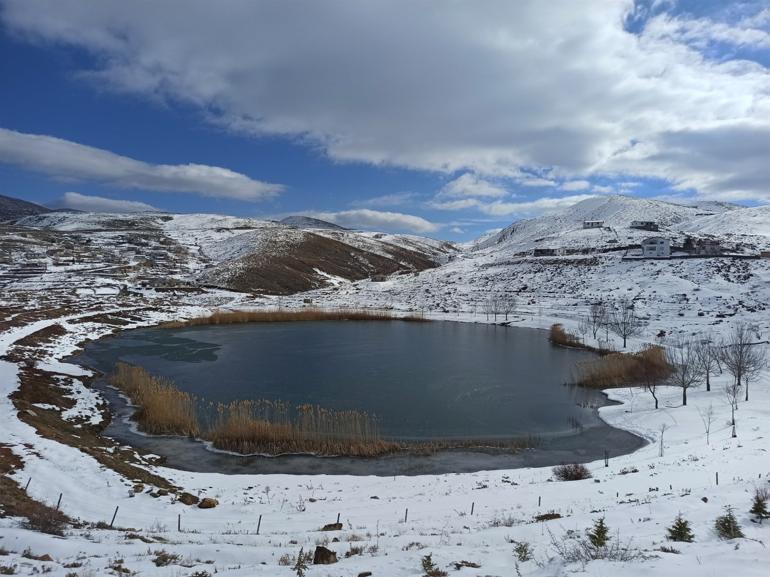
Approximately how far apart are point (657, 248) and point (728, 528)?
99769mm

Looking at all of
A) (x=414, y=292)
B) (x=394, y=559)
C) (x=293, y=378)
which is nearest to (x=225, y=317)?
(x=293, y=378)

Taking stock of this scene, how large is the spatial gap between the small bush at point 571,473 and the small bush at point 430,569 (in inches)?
447

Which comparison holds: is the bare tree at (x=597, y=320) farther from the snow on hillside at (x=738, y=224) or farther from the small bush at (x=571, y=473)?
the snow on hillside at (x=738, y=224)

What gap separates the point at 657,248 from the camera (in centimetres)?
Answer: 9506

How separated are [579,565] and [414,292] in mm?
90441

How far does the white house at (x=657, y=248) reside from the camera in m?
93.4

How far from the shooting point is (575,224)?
619 feet

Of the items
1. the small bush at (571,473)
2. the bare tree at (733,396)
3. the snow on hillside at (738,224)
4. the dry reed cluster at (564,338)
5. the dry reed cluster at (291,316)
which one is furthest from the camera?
the snow on hillside at (738,224)

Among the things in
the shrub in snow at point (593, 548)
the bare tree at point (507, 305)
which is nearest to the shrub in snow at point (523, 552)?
the shrub in snow at point (593, 548)

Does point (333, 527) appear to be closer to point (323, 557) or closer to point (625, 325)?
point (323, 557)

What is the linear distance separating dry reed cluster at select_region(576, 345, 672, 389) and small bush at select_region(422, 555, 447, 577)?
2978 cm

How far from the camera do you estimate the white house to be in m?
93.4

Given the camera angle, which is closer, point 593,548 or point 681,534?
point 593,548

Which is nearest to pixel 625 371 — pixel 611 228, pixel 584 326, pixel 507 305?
pixel 584 326
